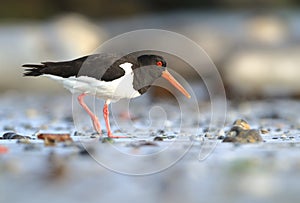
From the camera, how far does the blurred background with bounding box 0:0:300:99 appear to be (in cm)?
1545

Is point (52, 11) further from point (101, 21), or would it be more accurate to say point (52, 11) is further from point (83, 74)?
point (83, 74)

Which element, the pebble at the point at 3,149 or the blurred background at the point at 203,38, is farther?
the blurred background at the point at 203,38

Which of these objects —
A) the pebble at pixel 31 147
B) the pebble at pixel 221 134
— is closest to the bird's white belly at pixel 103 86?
the pebble at pixel 221 134

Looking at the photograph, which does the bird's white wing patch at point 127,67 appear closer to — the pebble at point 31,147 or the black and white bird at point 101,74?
the black and white bird at point 101,74

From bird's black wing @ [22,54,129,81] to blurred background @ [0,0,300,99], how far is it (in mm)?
6309

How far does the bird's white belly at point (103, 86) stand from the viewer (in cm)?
660

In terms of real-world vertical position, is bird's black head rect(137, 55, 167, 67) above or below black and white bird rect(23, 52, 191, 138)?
above

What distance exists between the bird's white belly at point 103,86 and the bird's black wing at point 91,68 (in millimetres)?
44

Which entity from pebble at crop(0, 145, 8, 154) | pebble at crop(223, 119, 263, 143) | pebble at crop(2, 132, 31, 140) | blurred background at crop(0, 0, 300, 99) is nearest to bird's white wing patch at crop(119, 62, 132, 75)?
pebble at crop(2, 132, 31, 140)

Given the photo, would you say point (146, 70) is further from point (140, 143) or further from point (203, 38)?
point (203, 38)

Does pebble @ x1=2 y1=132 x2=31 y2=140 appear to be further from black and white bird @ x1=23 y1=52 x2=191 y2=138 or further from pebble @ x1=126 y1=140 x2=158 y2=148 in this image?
pebble @ x1=126 y1=140 x2=158 y2=148

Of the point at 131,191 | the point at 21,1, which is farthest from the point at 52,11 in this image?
the point at 131,191

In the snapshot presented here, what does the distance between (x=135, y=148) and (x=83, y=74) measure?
1.37 meters

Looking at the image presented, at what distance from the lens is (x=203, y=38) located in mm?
18625
